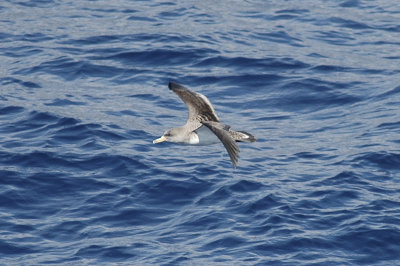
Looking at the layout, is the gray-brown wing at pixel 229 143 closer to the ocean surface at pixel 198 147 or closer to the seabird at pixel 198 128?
the seabird at pixel 198 128

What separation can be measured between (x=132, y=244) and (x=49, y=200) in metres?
2.15

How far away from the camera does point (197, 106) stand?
1448 cm

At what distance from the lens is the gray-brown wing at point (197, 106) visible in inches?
566

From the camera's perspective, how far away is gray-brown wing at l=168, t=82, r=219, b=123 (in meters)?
14.4

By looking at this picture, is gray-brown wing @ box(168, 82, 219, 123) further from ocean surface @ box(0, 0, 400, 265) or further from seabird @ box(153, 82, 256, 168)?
ocean surface @ box(0, 0, 400, 265)

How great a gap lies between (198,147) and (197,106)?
2752mm

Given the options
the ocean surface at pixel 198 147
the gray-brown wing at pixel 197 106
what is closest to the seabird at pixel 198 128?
the gray-brown wing at pixel 197 106

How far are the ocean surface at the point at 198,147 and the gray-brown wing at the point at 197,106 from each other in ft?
4.52

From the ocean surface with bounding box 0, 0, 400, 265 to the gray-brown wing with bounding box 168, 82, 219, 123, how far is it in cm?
138

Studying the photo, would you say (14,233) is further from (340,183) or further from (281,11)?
(281,11)

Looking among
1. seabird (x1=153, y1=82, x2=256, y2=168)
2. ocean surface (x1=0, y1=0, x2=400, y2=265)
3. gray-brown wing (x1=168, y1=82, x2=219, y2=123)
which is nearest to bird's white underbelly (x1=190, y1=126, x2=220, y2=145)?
seabird (x1=153, y1=82, x2=256, y2=168)

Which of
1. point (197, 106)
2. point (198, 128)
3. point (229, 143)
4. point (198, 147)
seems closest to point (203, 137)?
point (198, 128)

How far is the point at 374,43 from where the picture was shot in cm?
2295

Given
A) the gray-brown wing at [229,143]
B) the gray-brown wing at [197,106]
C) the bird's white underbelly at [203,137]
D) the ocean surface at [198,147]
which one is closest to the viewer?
the gray-brown wing at [229,143]
